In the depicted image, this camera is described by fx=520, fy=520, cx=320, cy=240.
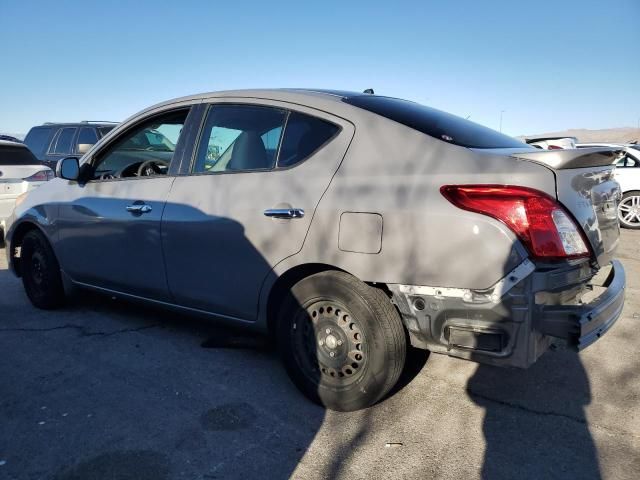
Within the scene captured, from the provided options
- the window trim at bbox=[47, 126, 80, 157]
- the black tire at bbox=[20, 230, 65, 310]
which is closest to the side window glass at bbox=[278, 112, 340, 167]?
the black tire at bbox=[20, 230, 65, 310]

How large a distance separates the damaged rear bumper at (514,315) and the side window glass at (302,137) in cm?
94

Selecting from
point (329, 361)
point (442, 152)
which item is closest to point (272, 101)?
point (442, 152)

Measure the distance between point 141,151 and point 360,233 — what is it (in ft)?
9.77

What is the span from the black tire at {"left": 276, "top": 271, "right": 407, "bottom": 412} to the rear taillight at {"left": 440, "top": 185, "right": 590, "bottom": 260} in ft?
2.25

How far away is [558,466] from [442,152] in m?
1.54

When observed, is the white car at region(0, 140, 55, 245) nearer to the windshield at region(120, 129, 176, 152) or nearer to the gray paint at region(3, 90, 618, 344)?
the windshield at region(120, 129, 176, 152)

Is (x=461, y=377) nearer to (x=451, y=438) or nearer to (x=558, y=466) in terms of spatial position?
(x=451, y=438)

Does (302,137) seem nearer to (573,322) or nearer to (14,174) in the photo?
(573,322)

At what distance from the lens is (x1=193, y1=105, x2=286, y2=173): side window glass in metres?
3.13

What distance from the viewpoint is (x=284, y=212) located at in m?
2.85

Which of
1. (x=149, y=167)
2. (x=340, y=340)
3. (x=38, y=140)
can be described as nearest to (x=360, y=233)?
(x=340, y=340)

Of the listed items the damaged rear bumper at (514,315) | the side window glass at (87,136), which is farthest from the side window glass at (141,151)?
the side window glass at (87,136)

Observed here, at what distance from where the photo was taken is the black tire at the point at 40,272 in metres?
4.46

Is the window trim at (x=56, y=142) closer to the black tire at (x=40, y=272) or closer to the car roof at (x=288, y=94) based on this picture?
the black tire at (x=40, y=272)
